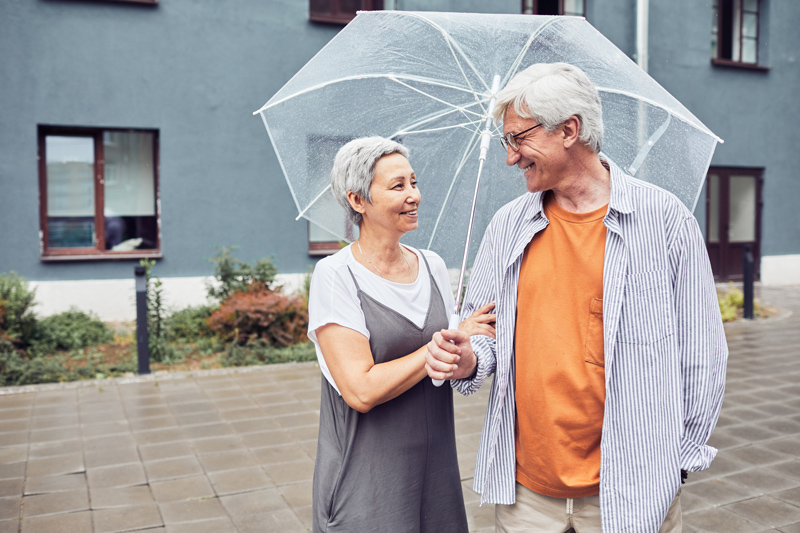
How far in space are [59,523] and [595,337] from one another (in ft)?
10.3

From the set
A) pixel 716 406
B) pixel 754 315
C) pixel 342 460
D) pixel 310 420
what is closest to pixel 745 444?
pixel 310 420

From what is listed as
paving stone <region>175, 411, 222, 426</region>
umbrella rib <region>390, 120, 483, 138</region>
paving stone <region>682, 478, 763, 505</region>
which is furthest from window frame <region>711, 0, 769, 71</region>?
umbrella rib <region>390, 120, 483, 138</region>

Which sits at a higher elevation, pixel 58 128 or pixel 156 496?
pixel 58 128

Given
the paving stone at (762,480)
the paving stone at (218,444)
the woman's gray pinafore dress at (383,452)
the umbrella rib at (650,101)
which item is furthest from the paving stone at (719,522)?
the paving stone at (218,444)

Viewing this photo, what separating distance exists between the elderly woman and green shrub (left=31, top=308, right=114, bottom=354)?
6.73 m

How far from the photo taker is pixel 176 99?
10.2 metres

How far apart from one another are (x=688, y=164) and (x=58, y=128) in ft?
31.3

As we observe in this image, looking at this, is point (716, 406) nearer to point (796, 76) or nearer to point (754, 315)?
point (754, 315)

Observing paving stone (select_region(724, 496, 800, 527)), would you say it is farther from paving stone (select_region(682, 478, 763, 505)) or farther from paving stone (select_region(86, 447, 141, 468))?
paving stone (select_region(86, 447, 141, 468))

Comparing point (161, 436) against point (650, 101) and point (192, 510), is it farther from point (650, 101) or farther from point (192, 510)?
point (650, 101)

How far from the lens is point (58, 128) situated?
32.3ft

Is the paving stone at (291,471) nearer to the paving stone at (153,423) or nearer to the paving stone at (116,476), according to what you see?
the paving stone at (116,476)

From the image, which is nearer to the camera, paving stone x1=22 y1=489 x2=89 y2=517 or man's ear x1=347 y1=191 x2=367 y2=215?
man's ear x1=347 y1=191 x2=367 y2=215

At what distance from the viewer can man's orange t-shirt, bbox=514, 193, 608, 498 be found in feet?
6.21
